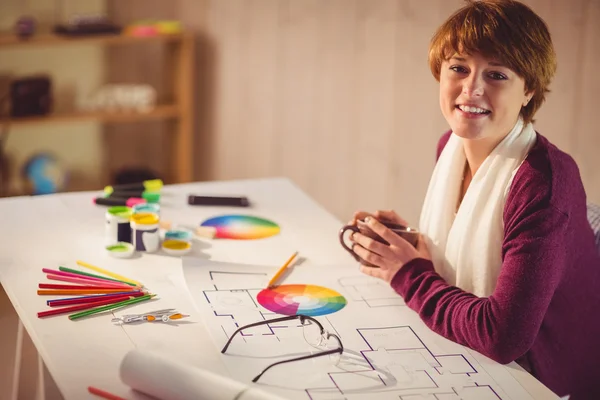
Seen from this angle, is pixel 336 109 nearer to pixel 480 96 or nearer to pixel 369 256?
pixel 369 256

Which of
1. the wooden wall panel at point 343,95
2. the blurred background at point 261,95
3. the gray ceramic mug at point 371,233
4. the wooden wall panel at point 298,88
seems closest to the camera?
the gray ceramic mug at point 371,233

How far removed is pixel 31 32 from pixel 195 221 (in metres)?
1.90

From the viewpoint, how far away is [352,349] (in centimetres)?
148

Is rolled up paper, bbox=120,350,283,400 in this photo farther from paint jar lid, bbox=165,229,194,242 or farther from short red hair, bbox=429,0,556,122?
short red hair, bbox=429,0,556,122

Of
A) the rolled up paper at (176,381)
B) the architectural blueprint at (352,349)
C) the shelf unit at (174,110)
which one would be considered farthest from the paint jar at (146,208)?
the shelf unit at (174,110)

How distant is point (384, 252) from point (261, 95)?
2.04 meters

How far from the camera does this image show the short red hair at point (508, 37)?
1542mm

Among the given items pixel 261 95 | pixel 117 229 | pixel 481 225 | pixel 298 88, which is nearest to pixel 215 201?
pixel 117 229

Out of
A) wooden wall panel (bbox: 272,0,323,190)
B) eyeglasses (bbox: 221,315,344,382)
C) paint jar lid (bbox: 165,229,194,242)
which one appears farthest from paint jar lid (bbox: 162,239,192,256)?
wooden wall panel (bbox: 272,0,323,190)

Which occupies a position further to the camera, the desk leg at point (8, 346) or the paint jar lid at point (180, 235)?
the desk leg at point (8, 346)

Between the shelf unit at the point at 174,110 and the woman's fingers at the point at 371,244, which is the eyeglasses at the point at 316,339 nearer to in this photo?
the woman's fingers at the point at 371,244

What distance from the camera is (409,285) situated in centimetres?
165

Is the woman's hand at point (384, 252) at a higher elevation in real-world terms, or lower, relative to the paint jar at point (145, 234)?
higher

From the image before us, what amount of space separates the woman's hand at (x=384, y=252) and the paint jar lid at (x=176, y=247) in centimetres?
39
